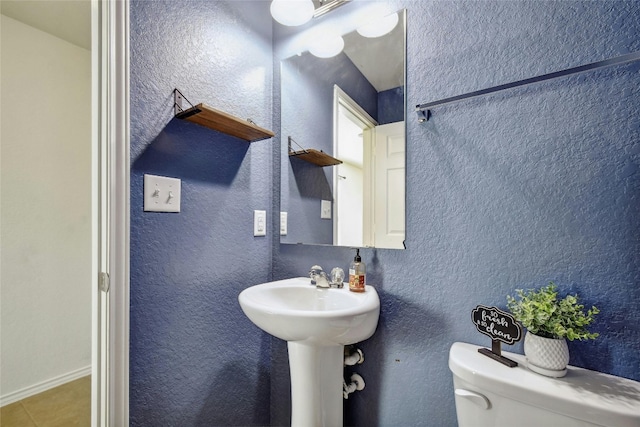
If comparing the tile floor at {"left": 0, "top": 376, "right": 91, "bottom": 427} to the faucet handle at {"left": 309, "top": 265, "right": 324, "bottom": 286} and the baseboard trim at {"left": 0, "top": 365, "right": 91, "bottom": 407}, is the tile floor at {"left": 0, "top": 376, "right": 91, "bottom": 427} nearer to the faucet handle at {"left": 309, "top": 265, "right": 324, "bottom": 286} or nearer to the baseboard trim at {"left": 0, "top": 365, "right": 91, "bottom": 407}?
the baseboard trim at {"left": 0, "top": 365, "right": 91, "bottom": 407}

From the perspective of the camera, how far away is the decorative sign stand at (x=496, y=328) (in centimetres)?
77

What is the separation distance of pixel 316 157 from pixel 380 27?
0.59m

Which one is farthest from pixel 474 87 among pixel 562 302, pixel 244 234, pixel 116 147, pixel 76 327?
pixel 76 327

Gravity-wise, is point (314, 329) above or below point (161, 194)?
below

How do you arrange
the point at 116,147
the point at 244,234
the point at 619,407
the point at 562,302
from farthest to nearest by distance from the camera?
the point at 244,234 < the point at 116,147 < the point at 562,302 < the point at 619,407

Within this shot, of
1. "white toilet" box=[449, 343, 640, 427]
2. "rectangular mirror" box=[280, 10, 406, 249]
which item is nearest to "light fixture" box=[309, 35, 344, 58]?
"rectangular mirror" box=[280, 10, 406, 249]

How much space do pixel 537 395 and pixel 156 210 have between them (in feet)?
3.99

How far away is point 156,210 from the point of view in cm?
97

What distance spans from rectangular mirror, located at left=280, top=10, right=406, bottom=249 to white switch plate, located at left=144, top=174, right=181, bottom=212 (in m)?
0.51

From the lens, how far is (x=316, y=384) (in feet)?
3.32

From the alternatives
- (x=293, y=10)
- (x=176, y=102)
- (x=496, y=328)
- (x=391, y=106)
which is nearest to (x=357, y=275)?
(x=496, y=328)

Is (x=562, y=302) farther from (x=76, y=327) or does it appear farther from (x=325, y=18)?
(x=76, y=327)

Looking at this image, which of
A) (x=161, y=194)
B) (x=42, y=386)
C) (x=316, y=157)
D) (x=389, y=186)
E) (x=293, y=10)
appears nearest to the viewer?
(x=161, y=194)

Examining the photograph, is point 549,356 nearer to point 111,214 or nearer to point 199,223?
point 199,223
